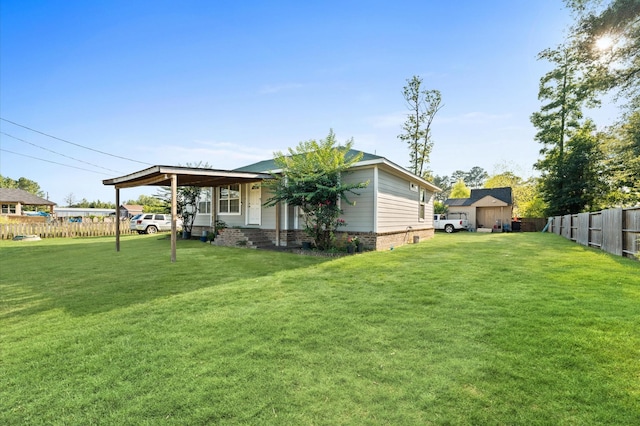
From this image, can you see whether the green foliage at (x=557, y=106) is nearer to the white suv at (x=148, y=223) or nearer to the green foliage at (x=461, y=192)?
the green foliage at (x=461, y=192)

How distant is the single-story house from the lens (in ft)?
32.7

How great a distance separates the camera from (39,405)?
210cm

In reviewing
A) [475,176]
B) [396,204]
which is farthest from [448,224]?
[475,176]

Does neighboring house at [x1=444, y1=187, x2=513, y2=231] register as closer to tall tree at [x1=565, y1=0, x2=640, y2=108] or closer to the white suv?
tall tree at [x1=565, y1=0, x2=640, y2=108]

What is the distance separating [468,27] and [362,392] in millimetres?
12876

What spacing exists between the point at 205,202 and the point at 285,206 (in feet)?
19.6

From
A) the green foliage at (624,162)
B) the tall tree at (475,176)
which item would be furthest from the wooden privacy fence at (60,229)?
the tall tree at (475,176)

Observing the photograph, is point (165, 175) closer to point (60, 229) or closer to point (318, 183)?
point (318, 183)

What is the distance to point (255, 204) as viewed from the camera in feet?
41.9

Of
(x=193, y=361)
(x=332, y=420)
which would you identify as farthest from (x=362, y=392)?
(x=193, y=361)

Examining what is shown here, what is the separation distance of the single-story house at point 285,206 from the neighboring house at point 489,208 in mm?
13148

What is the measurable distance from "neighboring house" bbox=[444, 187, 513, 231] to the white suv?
24.1 m

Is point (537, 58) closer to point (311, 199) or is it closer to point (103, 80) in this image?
point (311, 199)

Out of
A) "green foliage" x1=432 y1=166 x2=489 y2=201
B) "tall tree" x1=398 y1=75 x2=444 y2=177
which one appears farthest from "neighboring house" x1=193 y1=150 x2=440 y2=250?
"green foliage" x1=432 y1=166 x2=489 y2=201
